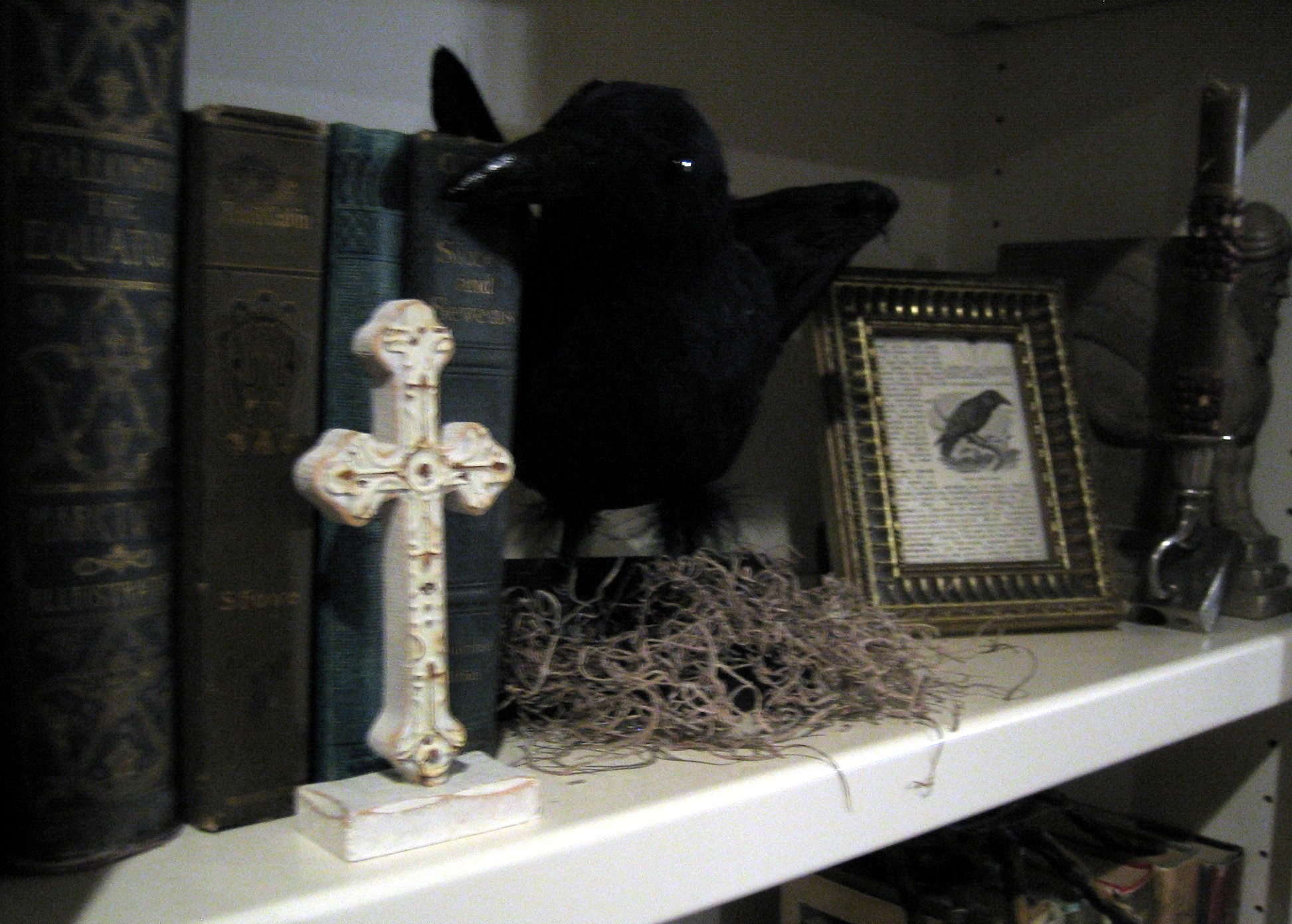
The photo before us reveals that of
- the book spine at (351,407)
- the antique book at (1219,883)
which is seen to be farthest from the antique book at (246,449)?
the antique book at (1219,883)

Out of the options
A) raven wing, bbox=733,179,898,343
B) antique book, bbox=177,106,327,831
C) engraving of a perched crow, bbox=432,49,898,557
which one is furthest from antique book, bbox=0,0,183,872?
raven wing, bbox=733,179,898,343

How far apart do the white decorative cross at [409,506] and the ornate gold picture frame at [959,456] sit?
33 centimetres

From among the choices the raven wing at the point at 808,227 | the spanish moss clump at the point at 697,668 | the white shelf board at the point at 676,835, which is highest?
the raven wing at the point at 808,227

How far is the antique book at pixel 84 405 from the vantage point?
35 cm

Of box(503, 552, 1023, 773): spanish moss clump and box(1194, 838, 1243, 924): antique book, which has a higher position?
box(503, 552, 1023, 773): spanish moss clump

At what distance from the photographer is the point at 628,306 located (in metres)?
0.50

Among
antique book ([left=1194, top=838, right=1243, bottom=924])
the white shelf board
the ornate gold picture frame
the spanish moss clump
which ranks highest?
the ornate gold picture frame

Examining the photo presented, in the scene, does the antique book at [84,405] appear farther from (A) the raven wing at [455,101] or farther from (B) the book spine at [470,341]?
(A) the raven wing at [455,101]

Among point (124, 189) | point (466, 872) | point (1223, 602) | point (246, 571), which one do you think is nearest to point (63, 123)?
point (124, 189)

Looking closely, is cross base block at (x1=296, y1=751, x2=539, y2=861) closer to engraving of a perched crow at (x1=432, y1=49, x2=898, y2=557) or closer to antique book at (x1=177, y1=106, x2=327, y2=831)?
antique book at (x1=177, y1=106, x2=327, y2=831)

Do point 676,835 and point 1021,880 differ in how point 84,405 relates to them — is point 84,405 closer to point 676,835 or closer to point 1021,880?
point 676,835

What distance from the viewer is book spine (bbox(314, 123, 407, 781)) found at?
0.41 m

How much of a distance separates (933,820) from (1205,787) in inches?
18.6

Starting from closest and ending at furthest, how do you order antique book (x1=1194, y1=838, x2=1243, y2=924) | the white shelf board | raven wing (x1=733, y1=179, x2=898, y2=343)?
the white shelf board < raven wing (x1=733, y1=179, x2=898, y2=343) < antique book (x1=1194, y1=838, x2=1243, y2=924)
